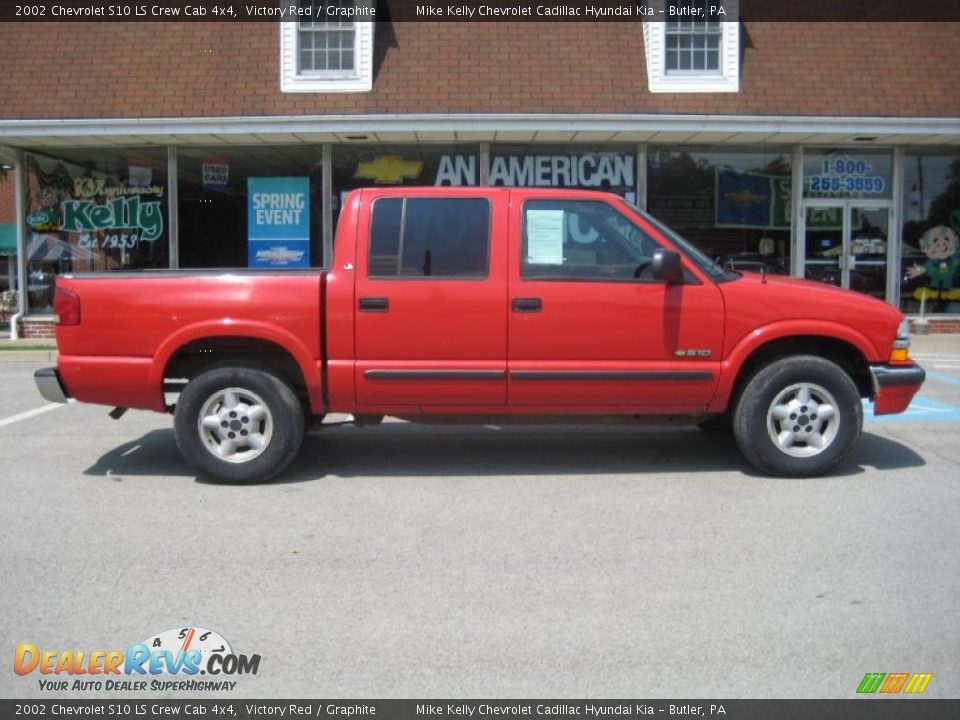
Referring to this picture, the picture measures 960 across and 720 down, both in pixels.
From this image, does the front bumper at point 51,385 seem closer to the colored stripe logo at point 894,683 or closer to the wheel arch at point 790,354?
the wheel arch at point 790,354

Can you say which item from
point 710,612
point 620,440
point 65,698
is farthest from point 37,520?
point 620,440

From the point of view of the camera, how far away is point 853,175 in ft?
51.9

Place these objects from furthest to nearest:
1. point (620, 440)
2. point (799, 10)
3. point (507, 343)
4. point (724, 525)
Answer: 1. point (799, 10)
2. point (620, 440)
3. point (507, 343)
4. point (724, 525)

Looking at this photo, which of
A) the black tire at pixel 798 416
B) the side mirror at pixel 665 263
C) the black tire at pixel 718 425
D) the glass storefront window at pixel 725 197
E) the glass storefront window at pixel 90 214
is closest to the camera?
the side mirror at pixel 665 263

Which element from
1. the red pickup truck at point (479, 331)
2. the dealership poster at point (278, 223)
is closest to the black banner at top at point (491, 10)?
the dealership poster at point (278, 223)

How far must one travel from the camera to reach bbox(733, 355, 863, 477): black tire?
20.0 feet

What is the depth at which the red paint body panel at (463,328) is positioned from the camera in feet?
19.7

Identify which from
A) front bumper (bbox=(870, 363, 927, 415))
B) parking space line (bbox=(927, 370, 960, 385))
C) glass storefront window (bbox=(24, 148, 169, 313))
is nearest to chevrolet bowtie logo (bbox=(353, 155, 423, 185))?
glass storefront window (bbox=(24, 148, 169, 313))

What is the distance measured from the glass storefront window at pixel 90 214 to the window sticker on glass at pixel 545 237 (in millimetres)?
11483

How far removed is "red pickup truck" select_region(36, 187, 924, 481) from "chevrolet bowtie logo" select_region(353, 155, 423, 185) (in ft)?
31.5

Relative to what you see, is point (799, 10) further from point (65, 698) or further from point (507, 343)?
point (65, 698)

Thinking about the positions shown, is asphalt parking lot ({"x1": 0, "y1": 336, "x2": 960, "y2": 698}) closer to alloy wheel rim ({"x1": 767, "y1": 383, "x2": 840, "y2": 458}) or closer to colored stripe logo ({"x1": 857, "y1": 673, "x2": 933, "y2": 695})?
colored stripe logo ({"x1": 857, "y1": 673, "x2": 933, "y2": 695})

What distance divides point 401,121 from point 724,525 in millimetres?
10192

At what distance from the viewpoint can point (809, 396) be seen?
20.2ft
